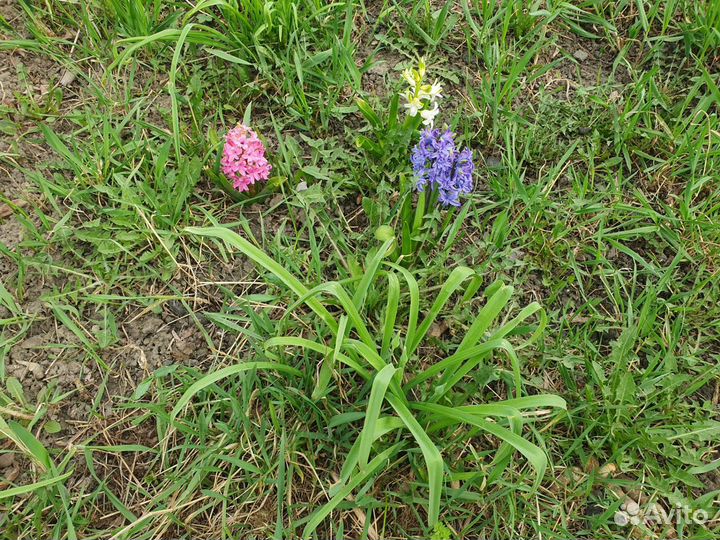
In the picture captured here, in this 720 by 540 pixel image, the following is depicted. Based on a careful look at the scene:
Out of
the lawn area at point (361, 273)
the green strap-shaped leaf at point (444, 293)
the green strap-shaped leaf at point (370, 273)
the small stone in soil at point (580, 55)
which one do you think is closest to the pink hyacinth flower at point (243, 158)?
the lawn area at point (361, 273)

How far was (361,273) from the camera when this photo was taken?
2.09 metres

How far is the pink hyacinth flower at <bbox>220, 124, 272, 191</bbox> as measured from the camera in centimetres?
214

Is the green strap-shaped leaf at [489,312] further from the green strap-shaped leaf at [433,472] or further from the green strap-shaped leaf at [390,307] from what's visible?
the green strap-shaped leaf at [433,472]

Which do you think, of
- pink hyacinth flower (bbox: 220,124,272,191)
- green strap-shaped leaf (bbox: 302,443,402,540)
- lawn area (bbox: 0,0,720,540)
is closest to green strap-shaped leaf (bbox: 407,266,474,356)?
lawn area (bbox: 0,0,720,540)

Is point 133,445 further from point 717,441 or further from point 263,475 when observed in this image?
point 717,441

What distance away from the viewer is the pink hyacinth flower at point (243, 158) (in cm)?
214

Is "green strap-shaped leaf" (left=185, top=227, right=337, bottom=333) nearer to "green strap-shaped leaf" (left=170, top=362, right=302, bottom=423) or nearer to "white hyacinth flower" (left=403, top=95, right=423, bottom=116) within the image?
"green strap-shaped leaf" (left=170, top=362, right=302, bottom=423)

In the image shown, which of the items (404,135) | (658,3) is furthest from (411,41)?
(658,3)

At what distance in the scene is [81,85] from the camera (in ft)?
8.25


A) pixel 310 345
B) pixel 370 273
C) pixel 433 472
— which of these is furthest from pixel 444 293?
pixel 433 472

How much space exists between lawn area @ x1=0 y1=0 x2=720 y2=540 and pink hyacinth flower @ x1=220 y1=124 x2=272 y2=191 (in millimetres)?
69

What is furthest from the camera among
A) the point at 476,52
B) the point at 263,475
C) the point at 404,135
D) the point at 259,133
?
the point at 476,52

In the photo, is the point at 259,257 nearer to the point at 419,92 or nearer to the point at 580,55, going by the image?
the point at 419,92

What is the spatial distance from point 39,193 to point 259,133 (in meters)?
0.87
